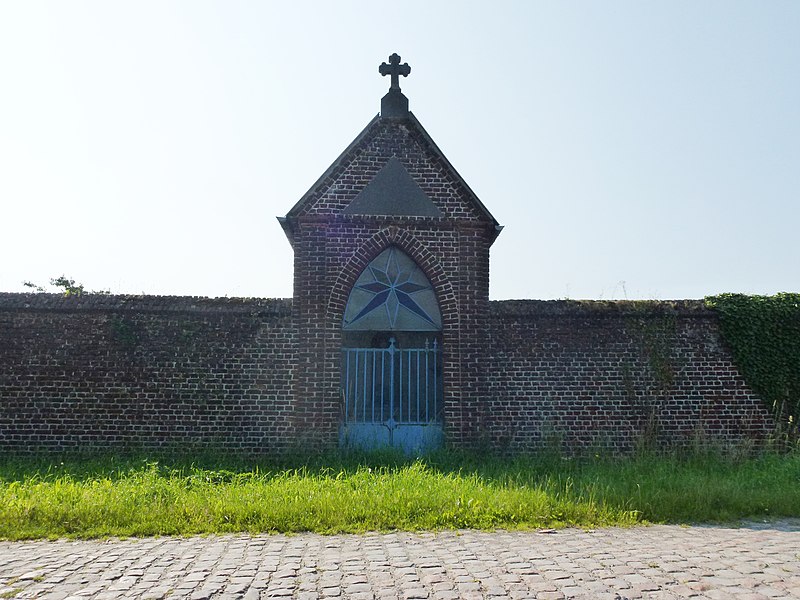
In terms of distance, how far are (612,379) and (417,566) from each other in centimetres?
695

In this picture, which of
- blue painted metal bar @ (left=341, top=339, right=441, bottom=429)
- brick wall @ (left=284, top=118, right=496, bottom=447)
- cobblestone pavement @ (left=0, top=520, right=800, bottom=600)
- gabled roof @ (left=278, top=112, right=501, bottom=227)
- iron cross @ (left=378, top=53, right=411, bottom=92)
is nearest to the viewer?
cobblestone pavement @ (left=0, top=520, right=800, bottom=600)

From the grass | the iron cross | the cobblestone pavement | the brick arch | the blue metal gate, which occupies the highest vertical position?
the iron cross

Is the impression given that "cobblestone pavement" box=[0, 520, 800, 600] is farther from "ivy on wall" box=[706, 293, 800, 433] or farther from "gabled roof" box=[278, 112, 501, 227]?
"gabled roof" box=[278, 112, 501, 227]

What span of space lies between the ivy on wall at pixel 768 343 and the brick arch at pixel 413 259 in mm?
4748

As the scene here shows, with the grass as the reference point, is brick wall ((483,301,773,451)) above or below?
above

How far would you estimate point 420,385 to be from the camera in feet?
36.9

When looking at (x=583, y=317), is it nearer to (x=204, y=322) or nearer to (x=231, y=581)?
(x=204, y=322)

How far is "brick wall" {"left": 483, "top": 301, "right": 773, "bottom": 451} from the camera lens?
35.6 ft

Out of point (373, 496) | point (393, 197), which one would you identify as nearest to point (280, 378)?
point (393, 197)

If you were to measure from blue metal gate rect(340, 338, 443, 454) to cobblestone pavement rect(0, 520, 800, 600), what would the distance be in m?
4.59

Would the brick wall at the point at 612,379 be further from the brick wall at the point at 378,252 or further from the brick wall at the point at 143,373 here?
the brick wall at the point at 143,373

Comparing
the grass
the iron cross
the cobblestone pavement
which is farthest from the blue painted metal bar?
the iron cross

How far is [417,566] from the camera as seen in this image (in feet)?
16.9

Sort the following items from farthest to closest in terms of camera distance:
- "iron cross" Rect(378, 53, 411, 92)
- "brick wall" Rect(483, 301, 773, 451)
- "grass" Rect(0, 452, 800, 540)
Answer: "iron cross" Rect(378, 53, 411, 92), "brick wall" Rect(483, 301, 773, 451), "grass" Rect(0, 452, 800, 540)
